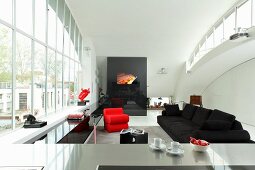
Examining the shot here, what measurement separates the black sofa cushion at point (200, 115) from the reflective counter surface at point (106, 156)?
354 cm

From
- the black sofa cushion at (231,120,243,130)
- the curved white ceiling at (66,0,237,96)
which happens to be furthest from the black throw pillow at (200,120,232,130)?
the curved white ceiling at (66,0,237,96)

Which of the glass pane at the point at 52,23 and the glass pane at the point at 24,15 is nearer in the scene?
the glass pane at the point at 24,15

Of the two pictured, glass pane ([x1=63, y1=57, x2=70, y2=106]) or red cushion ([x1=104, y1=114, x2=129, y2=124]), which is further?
glass pane ([x1=63, y1=57, x2=70, y2=106])

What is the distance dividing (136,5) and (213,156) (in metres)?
5.92

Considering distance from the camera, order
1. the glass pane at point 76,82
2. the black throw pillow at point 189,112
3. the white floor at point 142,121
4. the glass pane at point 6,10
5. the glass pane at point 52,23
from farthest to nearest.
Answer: the glass pane at point 76,82, the white floor at point 142,121, the black throw pillow at point 189,112, the glass pane at point 52,23, the glass pane at point 6,10

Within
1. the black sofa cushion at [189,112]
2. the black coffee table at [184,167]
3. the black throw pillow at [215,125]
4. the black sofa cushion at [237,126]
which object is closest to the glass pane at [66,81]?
the black sofa cushion at [189,112]

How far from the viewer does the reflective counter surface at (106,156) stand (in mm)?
1229

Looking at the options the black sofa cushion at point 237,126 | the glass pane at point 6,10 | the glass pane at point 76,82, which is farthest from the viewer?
the glass pane at point 76,82

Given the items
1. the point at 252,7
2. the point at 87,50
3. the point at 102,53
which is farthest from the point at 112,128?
the point at 252,7

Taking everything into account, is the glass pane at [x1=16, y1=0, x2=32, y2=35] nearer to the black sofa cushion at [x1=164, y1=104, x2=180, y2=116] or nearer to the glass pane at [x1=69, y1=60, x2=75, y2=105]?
the glass pane at [x1=69, y1=60, x2=75, y2=105]

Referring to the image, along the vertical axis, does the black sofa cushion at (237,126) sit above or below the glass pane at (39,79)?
below

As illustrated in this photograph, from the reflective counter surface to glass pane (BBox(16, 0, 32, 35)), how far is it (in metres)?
2.56

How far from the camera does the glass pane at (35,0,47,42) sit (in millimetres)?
4059

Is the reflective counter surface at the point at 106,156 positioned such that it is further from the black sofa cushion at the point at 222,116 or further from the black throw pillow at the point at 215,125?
the black sofa cushion at the point at 222,116
